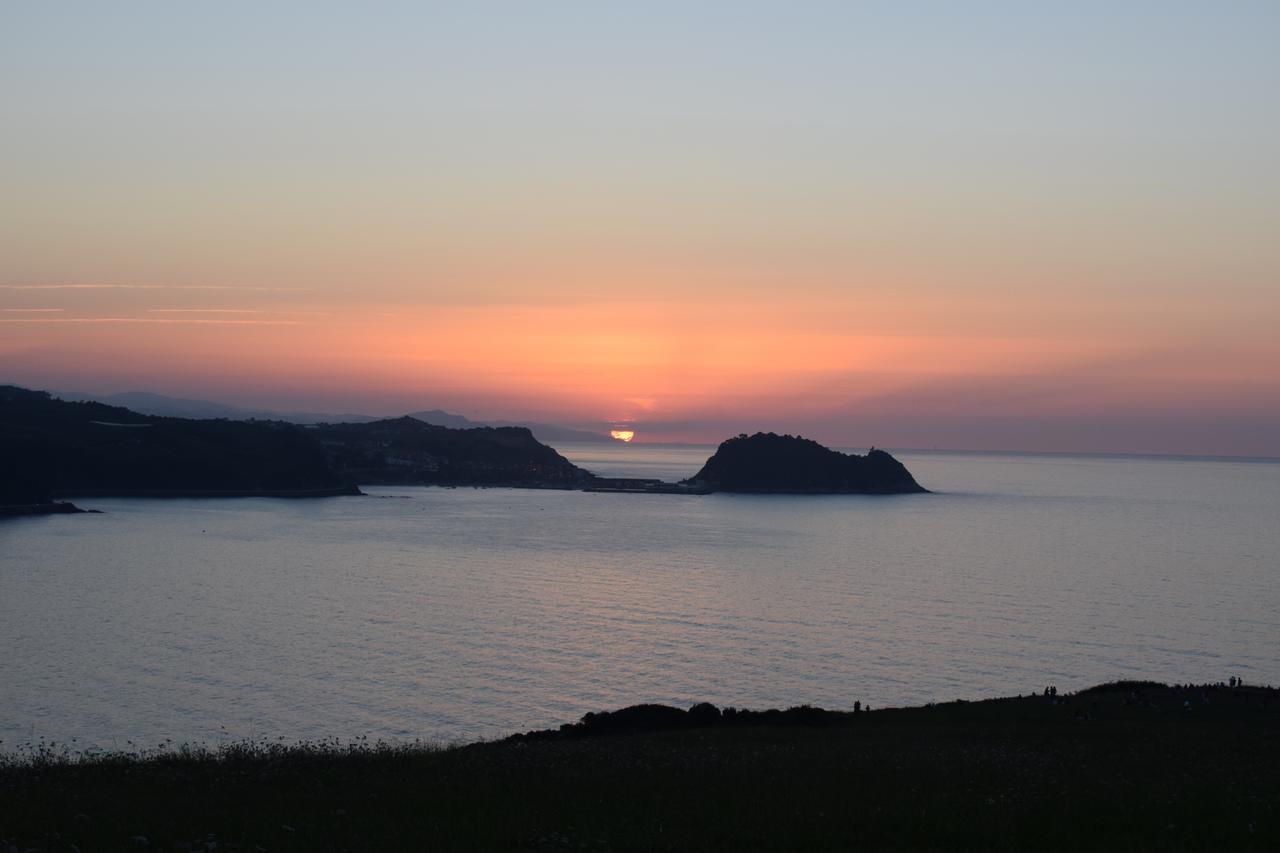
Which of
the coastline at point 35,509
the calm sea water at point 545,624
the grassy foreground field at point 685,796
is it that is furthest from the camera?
the coastline at point 35,509

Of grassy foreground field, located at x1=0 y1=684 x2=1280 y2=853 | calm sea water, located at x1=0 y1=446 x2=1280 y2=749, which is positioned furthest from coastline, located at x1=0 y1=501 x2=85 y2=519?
grassy foreground field, located at x1=0 y1=684 x2=1280 y2=853

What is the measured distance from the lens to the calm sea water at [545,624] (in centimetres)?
4591

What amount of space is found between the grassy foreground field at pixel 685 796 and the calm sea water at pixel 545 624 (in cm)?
1822

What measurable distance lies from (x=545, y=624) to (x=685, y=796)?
1997 inches

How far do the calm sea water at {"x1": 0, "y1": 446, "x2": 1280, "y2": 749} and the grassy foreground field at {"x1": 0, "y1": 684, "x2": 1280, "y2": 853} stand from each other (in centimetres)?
1822

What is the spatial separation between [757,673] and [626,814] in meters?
38.4

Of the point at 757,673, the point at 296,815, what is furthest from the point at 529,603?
the point at 296,815

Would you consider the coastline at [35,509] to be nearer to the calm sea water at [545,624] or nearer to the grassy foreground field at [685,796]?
the calm sea water at [545,624]

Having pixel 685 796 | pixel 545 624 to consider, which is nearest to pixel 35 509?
pixel 545 624

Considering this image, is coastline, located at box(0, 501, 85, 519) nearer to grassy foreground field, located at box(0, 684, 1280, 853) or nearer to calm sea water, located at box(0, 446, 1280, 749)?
calm sea water, located at box(0, 446, 1280, 749)

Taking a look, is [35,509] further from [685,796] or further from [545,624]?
[685,796]

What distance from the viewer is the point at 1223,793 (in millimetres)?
17578

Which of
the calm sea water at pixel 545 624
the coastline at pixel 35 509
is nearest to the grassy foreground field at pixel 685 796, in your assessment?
the calm sea water at pixel 545 624

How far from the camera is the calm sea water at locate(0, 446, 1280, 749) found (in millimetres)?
45906
